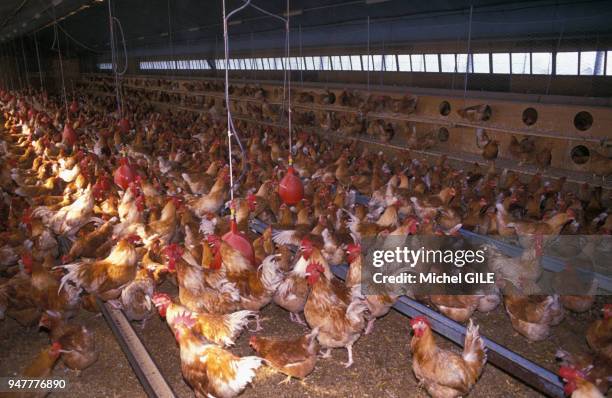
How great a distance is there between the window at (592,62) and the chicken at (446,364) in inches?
299

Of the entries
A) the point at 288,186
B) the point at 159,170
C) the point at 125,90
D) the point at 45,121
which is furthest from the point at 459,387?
the point at 125,90

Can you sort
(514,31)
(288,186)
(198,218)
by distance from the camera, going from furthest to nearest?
(514,31) → (198,218) → (288,186)

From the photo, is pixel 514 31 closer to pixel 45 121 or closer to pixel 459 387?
pixel 459 387

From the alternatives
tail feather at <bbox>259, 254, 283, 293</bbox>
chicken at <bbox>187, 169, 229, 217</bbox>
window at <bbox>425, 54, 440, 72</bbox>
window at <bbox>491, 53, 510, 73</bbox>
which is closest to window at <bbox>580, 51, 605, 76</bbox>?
window at <bbox>491, 53, 510, 73</bbox>

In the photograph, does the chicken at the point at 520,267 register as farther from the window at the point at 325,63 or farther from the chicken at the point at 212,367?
the window at the point at 325,63

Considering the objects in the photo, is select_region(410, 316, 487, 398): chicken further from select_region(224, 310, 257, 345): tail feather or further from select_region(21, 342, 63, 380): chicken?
select_region(21, 342, 63, 380): chicken

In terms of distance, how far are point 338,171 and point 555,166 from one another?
13.1 ft

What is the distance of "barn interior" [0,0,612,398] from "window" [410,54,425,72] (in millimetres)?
48

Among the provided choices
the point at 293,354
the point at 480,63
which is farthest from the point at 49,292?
the point at 480,63

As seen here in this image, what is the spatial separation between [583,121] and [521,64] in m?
2.69

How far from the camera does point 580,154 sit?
287 inches

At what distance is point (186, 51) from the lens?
20062 mm

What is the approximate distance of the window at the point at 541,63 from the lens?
344 inches

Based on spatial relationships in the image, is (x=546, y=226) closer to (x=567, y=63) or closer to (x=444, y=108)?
(x=444, y=108)
